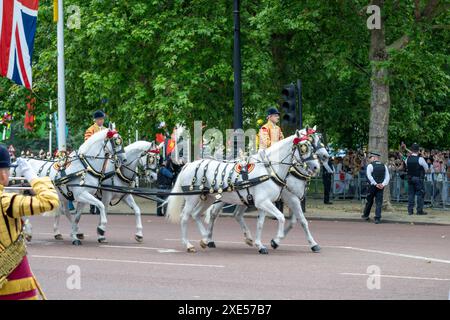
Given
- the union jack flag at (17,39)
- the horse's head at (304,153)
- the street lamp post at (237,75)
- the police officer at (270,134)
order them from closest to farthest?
1. the horse's head at (304,153)
2. the police officer at (270,134)
3. the union jack flag at (17,39)
4. the street lamp post at (237,75)

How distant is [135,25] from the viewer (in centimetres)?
3328

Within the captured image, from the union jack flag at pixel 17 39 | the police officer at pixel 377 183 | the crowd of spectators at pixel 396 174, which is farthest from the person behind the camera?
the crowd of spectators at pixel 396 174

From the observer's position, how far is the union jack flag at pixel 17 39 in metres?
25.0

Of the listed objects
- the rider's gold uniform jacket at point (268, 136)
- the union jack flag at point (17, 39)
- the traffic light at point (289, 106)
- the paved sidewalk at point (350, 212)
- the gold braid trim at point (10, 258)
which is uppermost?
the union jack flag at point (17, 39)

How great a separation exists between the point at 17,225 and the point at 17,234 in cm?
7

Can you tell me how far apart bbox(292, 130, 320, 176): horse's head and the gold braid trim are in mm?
10779

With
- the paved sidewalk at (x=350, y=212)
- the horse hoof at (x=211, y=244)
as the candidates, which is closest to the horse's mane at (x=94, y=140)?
the horse hoof at (x=211, y=244)

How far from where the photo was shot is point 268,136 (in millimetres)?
19844

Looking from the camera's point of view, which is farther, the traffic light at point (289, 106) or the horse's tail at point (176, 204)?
the traffic light at point (289, 106)

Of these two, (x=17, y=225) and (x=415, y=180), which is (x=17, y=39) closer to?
(x=415, y=180)

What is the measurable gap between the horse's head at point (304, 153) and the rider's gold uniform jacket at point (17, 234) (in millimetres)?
10731

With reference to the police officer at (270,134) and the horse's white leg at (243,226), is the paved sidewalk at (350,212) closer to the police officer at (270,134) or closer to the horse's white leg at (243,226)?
the police officer at (270,134)

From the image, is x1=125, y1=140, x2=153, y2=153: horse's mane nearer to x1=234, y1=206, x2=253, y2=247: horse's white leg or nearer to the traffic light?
x1=234, y1=206, x2=253, y2=247: horse's white leg

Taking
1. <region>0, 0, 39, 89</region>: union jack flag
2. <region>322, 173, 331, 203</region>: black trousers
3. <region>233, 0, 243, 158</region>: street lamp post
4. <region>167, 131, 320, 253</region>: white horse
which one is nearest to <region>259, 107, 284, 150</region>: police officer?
<region>167, 131, 320, 253</region>: white horse
